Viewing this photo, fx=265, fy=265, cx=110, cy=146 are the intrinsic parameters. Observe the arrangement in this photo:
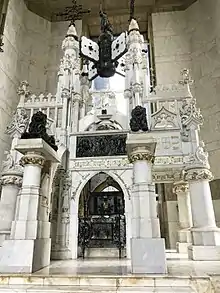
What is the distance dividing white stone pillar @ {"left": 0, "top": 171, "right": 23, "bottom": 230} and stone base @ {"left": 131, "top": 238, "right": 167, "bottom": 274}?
4094 mm

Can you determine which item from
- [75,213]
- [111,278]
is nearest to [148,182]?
[111,278]

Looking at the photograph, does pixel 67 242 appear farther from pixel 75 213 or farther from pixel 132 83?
pixel 132 83

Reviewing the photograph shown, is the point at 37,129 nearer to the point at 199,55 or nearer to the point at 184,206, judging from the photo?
the point at 184,206

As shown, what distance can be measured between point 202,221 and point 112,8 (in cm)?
1373

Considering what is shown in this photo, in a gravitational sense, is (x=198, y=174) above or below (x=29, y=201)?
above

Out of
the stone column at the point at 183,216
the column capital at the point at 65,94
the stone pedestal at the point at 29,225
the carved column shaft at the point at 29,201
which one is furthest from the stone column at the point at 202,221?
the column capital at the point at 65,94

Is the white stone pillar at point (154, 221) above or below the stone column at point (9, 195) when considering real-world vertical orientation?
below

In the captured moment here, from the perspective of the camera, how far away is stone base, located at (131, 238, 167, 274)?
4496 mm

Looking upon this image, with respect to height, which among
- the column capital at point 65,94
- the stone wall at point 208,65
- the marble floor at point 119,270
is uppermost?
the stone wall at point 208,65

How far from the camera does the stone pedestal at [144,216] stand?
15.0ft

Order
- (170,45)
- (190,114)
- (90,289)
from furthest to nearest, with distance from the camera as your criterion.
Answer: (170,45), (190,114), (90,289)

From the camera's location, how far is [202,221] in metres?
6.97

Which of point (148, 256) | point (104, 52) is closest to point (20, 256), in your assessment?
point (148, 256)

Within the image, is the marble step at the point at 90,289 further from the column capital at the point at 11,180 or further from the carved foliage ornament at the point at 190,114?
the carved foliage ornament at the point at 190,114
